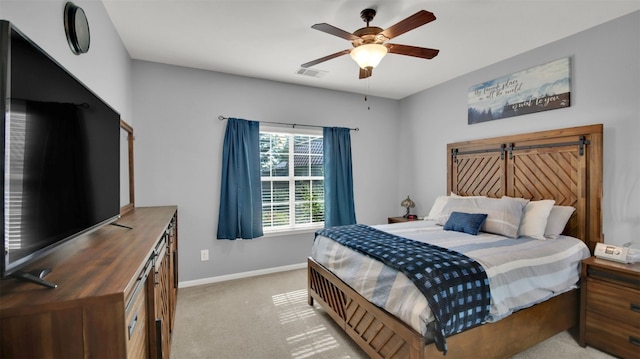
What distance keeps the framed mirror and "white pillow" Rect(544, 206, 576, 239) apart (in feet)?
13.0

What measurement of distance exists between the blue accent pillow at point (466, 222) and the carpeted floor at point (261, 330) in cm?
103

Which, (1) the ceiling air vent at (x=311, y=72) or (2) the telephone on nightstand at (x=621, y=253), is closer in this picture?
(2) the telephone on nightstand at (x=621, y=253)

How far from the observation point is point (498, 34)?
267cm

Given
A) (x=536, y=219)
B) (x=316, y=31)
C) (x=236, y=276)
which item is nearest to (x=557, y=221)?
(x=536, y=219)

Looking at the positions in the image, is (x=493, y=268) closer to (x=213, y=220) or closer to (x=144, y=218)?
(x=144, y=218)

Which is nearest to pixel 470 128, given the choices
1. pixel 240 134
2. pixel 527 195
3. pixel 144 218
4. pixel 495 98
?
pixel 495 98

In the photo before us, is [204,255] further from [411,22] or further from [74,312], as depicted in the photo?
[411,22]

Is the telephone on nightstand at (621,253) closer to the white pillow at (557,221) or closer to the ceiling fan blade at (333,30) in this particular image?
the white pillow at (557,221)

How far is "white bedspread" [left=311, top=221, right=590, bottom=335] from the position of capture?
5.71 feet

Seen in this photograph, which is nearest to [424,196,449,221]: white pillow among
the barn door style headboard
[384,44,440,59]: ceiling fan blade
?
the barn door style headboard

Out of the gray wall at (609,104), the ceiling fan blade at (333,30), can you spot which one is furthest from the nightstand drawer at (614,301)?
the ceiling fan blade at (333,30)

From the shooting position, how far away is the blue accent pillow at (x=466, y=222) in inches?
111

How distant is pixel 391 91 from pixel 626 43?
8.25 feet

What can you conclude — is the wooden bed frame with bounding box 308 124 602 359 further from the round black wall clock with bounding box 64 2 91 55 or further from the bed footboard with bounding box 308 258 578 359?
the round black wall clock with bounding box 64 2 91 55
